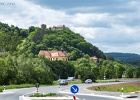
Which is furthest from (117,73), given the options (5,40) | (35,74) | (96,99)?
(96,99)

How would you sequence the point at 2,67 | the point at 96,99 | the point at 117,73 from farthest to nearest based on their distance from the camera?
1. the point at 117,73
2. the point at 2,67
3. the point at 96,99

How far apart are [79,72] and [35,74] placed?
2119 inches

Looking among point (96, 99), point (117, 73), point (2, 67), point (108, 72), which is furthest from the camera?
point (117, 73)

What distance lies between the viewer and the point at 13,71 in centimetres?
7800

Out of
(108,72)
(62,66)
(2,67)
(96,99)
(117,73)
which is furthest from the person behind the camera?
(117,73)

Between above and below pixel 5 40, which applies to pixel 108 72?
below

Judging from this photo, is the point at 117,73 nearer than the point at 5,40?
No

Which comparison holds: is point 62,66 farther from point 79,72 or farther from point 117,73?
point 117,73

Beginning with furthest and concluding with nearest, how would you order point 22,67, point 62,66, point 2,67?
point 62,66, point 22,67, point 2,67

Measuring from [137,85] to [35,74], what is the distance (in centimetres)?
2450

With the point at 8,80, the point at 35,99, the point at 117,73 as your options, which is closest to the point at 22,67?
the point at 8,80

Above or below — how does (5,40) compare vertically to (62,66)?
above

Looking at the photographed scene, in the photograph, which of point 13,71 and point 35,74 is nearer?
point 13,71

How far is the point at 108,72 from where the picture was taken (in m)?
144
